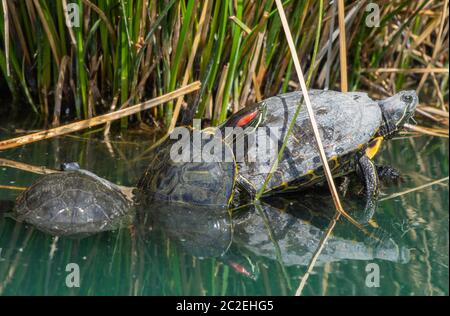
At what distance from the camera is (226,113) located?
3973 mm

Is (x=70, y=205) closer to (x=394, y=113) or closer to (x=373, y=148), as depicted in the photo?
(x=373, y=148)

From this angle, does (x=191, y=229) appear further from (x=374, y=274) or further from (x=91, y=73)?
(x=91, y=73)

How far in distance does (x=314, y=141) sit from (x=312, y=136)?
0.03 m

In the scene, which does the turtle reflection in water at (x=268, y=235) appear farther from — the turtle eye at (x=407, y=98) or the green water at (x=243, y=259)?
the turtle eye at (x=407, y=98)

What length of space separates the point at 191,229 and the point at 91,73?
142cm

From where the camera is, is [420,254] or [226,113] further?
[226,113]

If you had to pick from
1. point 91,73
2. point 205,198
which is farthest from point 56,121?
point 205,198

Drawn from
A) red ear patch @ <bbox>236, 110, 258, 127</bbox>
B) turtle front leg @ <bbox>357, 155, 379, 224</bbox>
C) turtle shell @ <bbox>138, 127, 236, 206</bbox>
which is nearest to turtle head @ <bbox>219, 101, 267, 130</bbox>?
red ear patch @ <bbox>236, 110, 258, 127</bbox>

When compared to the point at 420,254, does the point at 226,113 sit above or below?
above

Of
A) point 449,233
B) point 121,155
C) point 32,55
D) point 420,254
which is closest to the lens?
point 420,254

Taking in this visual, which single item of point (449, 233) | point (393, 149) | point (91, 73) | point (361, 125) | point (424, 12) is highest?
point (424, 12)

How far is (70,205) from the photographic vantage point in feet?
9.49

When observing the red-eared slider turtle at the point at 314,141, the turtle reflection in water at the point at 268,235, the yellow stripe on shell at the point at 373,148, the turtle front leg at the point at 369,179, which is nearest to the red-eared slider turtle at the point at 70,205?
the turtle reflection in water at the point at 268,235

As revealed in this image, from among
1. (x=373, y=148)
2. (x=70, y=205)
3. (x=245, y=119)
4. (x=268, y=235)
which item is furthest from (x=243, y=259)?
(x=373, y=148)
